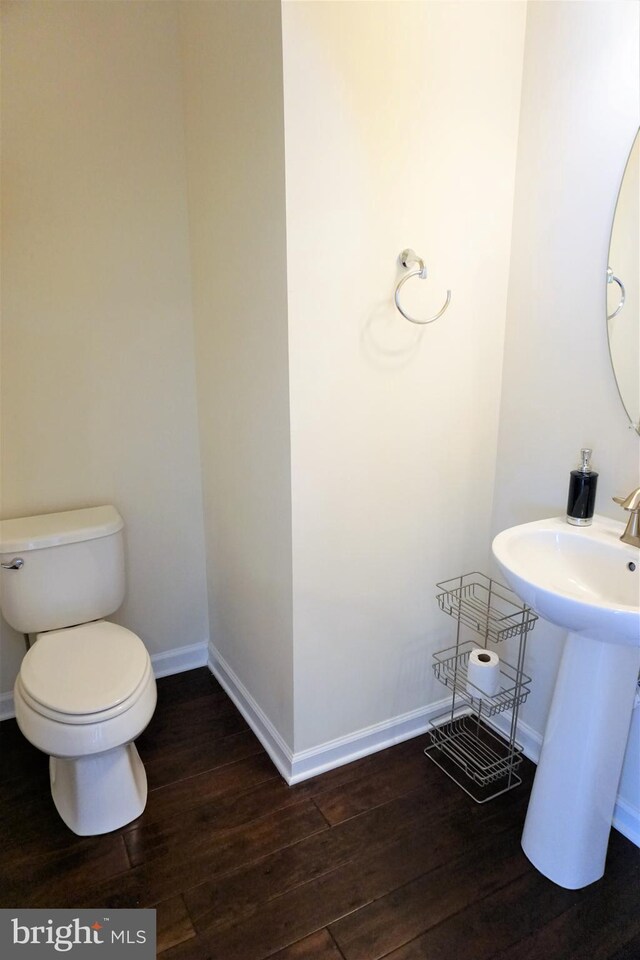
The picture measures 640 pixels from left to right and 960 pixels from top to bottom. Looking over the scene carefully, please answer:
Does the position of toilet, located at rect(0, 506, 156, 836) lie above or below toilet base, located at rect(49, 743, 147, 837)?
above

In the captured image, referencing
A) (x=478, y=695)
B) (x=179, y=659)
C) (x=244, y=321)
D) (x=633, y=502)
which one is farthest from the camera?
(x=179, y=659)

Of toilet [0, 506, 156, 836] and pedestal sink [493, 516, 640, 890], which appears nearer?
pedestal sink [493, 516, 640, 890]

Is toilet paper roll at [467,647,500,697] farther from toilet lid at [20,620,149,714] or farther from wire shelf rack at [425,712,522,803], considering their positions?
toilet lid at [20,620,149,714]

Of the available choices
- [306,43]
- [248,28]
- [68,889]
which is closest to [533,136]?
[306,43]

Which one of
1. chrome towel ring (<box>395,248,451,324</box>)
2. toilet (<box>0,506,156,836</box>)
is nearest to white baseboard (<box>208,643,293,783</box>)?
toilet (<box>0,506,156,836</box>)

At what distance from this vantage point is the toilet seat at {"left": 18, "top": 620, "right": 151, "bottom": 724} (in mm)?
1577

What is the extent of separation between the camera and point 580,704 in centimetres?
146

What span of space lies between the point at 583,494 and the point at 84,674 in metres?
1.46

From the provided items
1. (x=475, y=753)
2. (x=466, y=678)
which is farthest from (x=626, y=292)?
(x=475, y=753)

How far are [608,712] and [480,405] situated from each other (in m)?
0.94

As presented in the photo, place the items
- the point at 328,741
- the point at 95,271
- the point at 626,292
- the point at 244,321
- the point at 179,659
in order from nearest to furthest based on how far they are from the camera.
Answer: the point at 626,292 < the point at 244,321 < the point at 328,741 < the point at 95,271 < the point at 179,659

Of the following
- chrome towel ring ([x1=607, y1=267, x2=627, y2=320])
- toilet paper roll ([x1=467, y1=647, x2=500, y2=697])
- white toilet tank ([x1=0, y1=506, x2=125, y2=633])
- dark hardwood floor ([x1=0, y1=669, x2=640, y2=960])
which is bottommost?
dark hardwood floor ([x1=0, y1=669, x2=640, y2=960])

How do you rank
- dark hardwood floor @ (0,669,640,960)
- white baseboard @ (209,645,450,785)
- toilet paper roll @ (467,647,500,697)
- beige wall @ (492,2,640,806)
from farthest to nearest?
white baseboard @ (209,645,450,785) < toilet paper roll @ (467,647,500,697) < beige wall @ (492,2,640,806) < dark hardwood floor @ (0,669,640,960)

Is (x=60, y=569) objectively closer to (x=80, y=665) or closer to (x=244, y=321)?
(x=80, y=665)
